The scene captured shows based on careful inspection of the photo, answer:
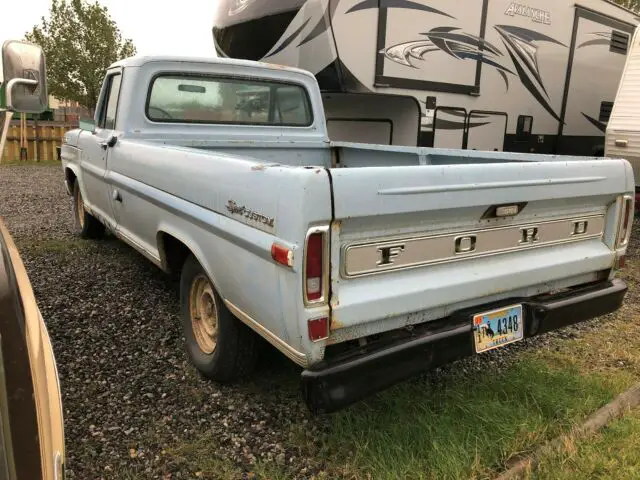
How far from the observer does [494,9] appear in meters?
7.28

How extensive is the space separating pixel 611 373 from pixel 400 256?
1.82 meters

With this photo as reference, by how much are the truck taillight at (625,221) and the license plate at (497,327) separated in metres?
0.85

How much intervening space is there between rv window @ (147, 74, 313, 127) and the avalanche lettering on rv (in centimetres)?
437

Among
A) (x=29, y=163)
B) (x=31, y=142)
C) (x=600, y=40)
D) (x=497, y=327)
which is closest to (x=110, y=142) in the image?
(x=497, y=327)

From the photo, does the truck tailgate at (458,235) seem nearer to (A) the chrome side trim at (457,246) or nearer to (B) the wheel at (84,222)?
(A) the chrome side trim at (457,246)

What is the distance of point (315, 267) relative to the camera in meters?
1.96

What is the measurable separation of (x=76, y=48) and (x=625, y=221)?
20.3m

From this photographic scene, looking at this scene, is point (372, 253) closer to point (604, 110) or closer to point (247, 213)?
point (247, 213)

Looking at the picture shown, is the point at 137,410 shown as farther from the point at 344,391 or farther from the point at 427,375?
the point at 427,375

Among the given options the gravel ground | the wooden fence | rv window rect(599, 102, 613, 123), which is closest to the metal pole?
the gravel ground

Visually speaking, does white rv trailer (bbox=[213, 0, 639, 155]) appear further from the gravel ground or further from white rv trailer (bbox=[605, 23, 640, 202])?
the gravel ground

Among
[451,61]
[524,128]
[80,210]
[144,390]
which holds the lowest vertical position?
[144,390]

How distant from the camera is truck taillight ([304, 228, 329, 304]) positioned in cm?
193

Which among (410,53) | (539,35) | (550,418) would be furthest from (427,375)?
(539,35)
